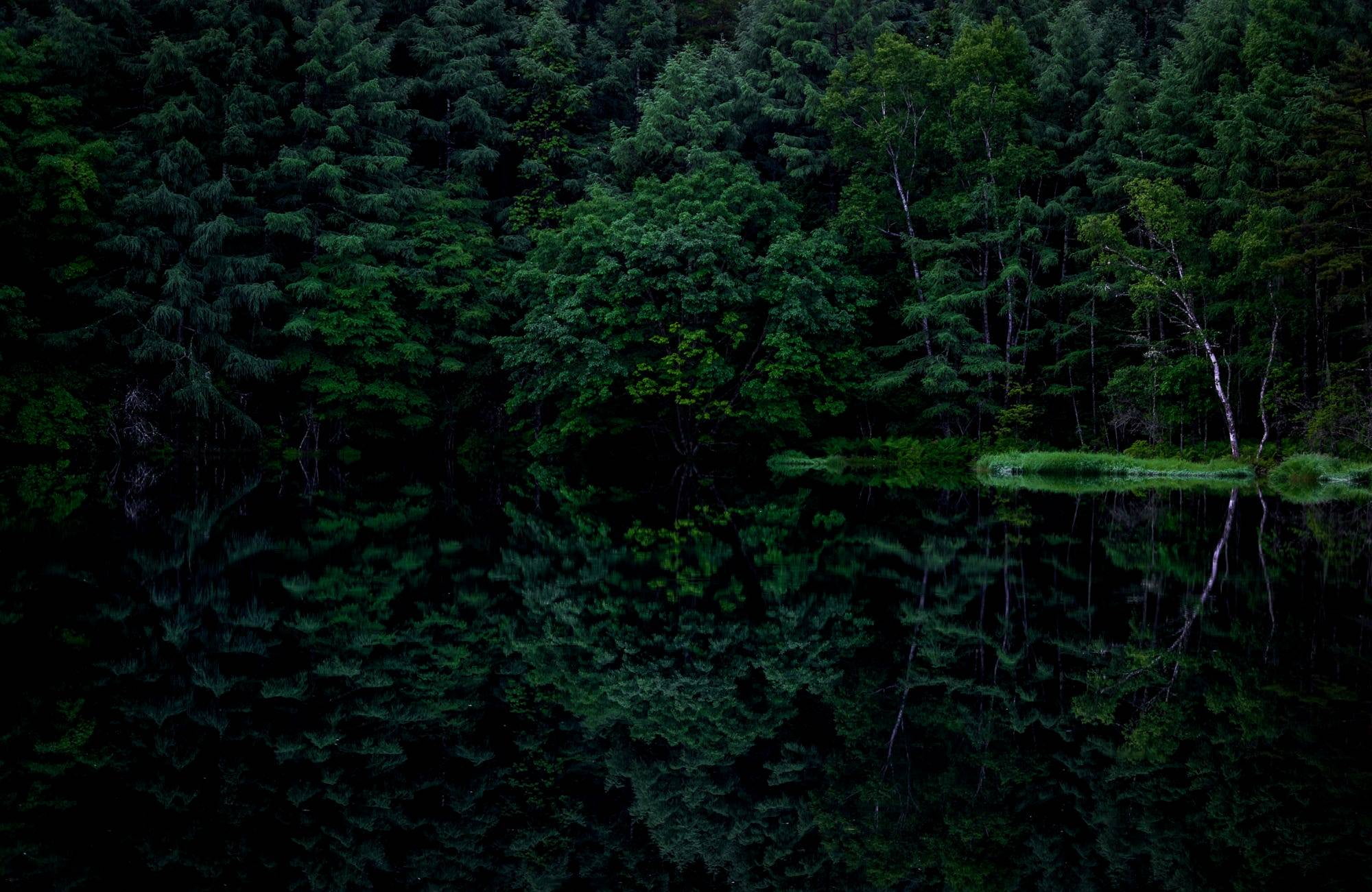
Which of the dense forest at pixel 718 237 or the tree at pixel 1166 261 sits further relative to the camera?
the dense forest at pixel 718 237

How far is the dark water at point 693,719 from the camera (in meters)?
4.64

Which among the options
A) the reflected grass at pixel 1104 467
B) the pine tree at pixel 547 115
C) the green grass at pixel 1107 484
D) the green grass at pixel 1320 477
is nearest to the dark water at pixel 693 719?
the green grass at pixel 1320 477

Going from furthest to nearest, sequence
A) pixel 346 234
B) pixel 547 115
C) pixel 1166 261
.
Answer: pixel 547 115 → pixel 346 234 → pixel 1166 261

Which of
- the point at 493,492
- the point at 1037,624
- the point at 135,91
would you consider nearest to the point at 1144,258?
the point at 493,492

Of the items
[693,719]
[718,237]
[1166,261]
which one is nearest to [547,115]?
[718,237]

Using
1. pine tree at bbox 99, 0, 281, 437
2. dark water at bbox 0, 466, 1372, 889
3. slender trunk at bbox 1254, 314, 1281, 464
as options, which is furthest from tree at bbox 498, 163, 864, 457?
dark water at bbox 0, 466, 1372, 889

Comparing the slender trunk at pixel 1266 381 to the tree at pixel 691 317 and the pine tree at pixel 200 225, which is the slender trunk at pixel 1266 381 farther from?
A: the pine tree at pixel 200 225

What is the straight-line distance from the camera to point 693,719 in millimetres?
6555

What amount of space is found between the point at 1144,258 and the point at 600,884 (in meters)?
30.5

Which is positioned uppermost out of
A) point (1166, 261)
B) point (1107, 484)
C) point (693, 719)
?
point (1166, 261)

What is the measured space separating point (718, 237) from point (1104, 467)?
43.6 feet

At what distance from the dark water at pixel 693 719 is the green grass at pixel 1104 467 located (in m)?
14.2

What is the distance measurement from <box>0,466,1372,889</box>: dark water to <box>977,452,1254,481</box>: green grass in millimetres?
14246

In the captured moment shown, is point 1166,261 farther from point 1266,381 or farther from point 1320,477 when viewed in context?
point 1320,477
